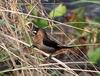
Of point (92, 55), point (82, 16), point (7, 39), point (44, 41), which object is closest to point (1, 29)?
point (7, 39)

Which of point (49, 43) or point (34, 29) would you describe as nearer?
point (49, 43)

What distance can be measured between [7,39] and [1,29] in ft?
0.26

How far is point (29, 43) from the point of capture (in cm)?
85

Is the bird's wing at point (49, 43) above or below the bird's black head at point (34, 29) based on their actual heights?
below

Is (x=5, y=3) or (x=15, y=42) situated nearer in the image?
(x=15, y=42)

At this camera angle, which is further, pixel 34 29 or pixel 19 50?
pixel 34 29

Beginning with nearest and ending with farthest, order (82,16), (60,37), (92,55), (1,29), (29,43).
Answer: (92,55) → (82,16) → (29,43) → (1,29) → (60,37)

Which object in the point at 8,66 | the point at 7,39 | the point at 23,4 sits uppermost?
the point at 23,4

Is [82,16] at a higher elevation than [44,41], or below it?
higher

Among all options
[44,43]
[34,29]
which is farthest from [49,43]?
[34,29]

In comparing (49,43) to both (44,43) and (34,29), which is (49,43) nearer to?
(44,43)

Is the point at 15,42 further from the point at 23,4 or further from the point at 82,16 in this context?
the point at 82,16

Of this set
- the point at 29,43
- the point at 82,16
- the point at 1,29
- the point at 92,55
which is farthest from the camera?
the point at 1,29

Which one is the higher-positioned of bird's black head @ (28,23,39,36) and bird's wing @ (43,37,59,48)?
bird's black head @ (28,23,39,36)
